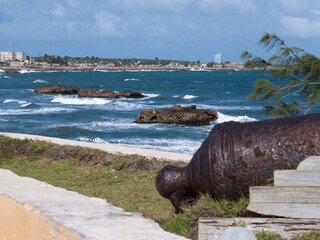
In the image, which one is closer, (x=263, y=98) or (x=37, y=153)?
(x=263, y=98)

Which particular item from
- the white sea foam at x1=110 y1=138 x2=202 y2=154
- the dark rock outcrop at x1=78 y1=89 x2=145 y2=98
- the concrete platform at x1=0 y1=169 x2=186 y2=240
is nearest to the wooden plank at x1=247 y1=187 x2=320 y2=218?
the concrete platform at x1=0 y1=169 x2=186 y2=240

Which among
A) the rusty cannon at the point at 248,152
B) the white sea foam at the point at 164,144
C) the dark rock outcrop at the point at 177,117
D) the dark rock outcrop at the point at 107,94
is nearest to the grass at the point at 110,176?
the rusty cannon at the point at 248,152

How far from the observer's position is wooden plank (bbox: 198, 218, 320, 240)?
362 centimetres

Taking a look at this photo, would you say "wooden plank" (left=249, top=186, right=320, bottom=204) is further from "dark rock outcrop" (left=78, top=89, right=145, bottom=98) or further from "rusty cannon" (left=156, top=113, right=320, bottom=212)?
"dark rock outcrop" (left=78, top=89, right=145, bottom=98)

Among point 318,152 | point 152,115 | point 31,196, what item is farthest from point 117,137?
point 318,152

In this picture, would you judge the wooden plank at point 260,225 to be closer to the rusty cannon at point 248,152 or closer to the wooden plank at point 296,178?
the wooden plank at point 296,178

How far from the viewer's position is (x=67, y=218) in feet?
13.2

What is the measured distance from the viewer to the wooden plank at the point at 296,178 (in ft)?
12.2

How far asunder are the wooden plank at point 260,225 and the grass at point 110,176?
0.31 ft

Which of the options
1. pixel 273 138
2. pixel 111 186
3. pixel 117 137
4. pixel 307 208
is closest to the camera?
pixel 307 208

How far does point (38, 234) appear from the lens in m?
4.07

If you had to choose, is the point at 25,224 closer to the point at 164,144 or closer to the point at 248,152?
the point at 248,152

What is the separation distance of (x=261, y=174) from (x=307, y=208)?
1.49ft

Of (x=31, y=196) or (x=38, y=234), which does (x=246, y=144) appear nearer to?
(x=38, y=234)
